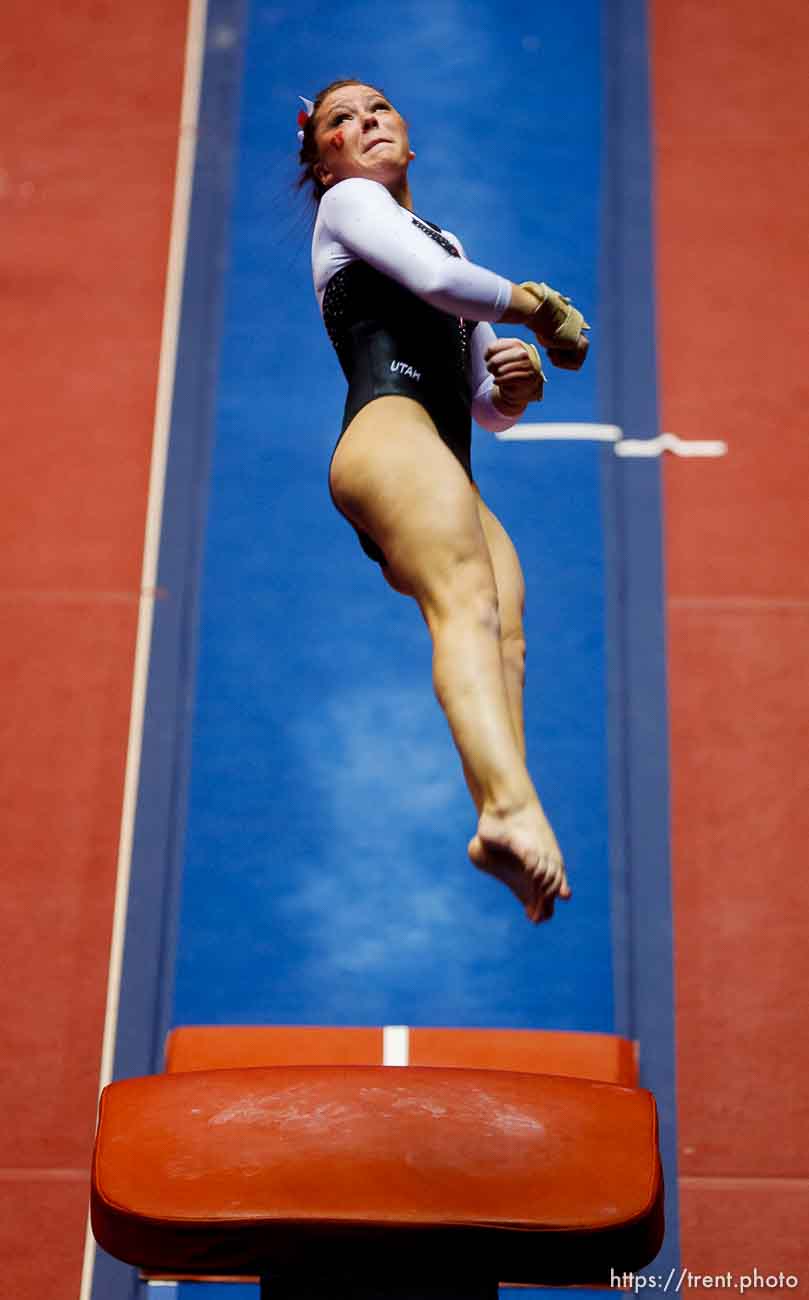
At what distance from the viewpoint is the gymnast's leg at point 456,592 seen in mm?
2041

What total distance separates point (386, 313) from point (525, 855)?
0.76m

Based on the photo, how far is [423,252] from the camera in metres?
2.25

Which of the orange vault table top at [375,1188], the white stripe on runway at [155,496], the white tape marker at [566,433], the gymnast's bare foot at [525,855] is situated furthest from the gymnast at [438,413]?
the white tape marker at [566,433]

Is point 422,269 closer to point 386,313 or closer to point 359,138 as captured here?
point 386,313

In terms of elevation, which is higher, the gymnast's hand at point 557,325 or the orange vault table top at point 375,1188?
the gymnast's hand at point 557,325

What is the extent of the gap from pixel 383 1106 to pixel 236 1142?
184 mm

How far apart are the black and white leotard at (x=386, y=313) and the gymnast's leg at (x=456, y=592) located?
5cm

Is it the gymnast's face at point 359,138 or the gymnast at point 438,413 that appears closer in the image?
the gymnast at point 438,413

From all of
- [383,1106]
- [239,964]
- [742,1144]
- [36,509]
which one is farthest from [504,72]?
[383,1106]

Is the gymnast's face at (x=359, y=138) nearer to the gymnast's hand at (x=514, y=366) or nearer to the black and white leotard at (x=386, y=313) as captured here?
the black and white leotard at (x=386, y=313)

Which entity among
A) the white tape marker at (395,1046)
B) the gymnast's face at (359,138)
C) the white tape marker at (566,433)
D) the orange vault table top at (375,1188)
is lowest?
the orange vault table top at (375,1188)

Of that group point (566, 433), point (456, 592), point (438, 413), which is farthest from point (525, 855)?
point (566, 433)

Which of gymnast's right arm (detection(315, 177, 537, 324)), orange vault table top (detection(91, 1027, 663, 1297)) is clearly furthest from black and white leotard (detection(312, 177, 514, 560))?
orange vault table top (detection(91, 1027, 663, 1297))

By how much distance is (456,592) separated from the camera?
86.1 inches
